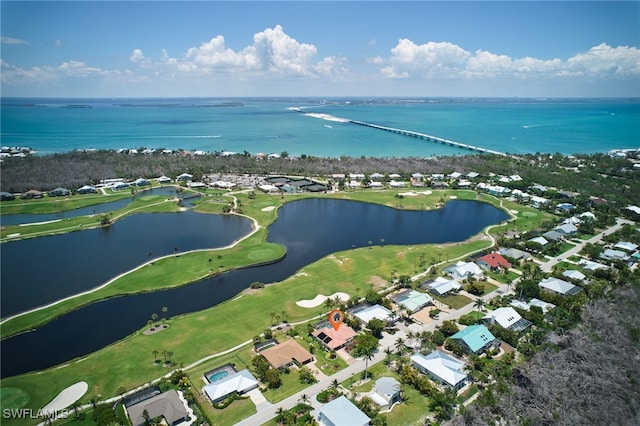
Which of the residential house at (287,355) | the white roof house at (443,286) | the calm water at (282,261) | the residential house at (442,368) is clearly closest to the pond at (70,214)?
the calm water at (282,261)

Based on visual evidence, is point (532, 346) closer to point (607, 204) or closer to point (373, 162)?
point (607, 204)

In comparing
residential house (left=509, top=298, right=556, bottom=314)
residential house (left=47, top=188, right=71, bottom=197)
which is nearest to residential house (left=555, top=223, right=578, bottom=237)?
residential house (left=509, top=298, right=556, bottom=314)

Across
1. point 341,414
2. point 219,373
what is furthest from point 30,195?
point 341,414

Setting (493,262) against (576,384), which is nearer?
(576,384)

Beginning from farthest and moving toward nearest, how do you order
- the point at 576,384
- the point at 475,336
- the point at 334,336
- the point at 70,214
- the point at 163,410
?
the point at 70,214, the point at 334,336, the point at 475,336, the point at 576,384, the point at 163,410

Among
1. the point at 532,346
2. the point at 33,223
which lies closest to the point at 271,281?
the point at 532,346

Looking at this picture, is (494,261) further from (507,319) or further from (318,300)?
(318,300)

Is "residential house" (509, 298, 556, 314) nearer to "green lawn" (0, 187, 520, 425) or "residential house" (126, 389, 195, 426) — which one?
"green lawn" (0, 187, 520, 425)
